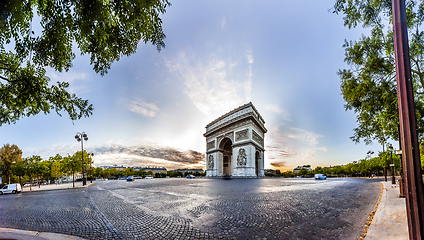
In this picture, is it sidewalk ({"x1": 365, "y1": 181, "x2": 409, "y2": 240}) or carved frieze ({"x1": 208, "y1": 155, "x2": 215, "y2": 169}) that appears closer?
sidewalk ({"x1": 365, "y1": 181, "x2": 409, "y2": 240})

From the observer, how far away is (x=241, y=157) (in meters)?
36.7

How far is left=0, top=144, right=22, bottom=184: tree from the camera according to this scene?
Result: 3562 cm

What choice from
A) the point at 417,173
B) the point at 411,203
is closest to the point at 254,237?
the point at 411,203

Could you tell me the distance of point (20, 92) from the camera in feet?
15.7

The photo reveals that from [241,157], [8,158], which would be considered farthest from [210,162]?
[8,158]

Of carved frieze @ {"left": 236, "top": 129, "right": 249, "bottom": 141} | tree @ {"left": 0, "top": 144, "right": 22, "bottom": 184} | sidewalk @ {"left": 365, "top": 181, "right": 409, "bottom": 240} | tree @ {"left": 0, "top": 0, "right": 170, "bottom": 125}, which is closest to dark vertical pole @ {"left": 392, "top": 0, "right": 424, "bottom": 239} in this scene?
sidewalk @ {"left": 365, "top": 181, "right": 409, "bottom": 240}

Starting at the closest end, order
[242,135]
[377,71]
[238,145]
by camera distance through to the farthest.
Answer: [377,71], [242,135], [238,145]

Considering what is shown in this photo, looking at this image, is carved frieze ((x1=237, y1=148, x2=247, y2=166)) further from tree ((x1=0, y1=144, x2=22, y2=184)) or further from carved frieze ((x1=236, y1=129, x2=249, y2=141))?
tree ((x1=0, y1=144, x2=22, y2=184))

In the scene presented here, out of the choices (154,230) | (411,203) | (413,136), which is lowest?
(154,230)

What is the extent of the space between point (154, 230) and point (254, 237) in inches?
94.0

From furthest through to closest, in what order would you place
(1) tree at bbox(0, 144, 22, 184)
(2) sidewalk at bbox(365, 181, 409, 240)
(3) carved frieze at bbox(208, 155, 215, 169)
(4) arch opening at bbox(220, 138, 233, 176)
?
(4) arch opening at bbox(220, 138, 233, 176)
(3) carved frieze at bbox(208, 155, 215, 169)
(1) tree at bbox(0, 144, 22, 184)
(2) sidewalk at bbox(365, 181, 409, 240)

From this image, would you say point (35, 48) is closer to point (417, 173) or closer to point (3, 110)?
point (3, 110)

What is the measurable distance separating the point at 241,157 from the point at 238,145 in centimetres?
261

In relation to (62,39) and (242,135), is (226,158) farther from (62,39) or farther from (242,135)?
(62,39)
